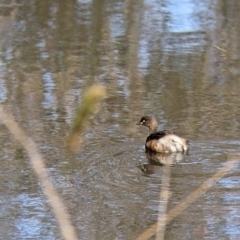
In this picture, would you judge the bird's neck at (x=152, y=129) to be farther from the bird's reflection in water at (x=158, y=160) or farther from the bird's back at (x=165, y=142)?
the bird's reflection in water at (x=158, y=160)

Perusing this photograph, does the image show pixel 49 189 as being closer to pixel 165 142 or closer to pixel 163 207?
pixel 163 207

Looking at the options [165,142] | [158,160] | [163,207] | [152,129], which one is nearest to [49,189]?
[163,207]

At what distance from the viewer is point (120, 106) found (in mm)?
8781

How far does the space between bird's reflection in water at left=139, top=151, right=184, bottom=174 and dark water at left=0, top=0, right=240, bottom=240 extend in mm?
27

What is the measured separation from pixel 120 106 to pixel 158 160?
1.77m

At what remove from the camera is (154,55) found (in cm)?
1119

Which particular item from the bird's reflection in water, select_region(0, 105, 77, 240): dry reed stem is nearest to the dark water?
the bird's reflection in water

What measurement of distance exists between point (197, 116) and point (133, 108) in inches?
31.6

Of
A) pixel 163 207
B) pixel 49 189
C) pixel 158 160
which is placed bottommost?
pixel 158 160

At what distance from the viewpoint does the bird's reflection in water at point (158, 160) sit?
678 centimetres

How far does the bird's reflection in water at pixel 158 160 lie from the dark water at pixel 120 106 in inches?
1.1

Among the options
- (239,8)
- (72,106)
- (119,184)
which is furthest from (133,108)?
(239,8)

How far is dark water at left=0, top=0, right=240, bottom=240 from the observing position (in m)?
5.70

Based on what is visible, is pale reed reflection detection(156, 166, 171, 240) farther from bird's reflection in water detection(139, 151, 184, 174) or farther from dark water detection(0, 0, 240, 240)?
bird's reflection in water detection(139, 151, 184, 174)
